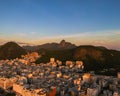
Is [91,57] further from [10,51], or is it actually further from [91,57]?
[10,51]

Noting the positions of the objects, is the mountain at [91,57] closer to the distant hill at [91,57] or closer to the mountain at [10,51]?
the distant hill at [91,57]

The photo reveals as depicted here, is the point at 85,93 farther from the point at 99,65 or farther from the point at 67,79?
the point at 99,65

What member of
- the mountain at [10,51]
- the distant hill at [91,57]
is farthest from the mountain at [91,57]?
the mountain at [10,51]

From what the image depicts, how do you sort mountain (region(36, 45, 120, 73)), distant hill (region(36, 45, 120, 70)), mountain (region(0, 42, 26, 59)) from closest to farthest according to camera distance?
1. mountain (region(36, 45, 120, 73))
2. distant hill (region(36, 45, 120, 70))
3. mountain (region(0, 42, 26, 59))

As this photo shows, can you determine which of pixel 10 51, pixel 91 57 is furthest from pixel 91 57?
pixel 10 51

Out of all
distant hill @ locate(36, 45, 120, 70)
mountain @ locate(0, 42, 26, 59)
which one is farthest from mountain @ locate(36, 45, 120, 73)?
mountain @ locate(0, 42, 26, 59)

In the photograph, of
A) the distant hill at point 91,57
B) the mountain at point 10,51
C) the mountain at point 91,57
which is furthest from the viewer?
the mountain at point 10,51

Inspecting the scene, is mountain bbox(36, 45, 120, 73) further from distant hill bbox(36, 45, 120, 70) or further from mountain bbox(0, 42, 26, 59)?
mountain bbox(0, 42, 26, 59)
